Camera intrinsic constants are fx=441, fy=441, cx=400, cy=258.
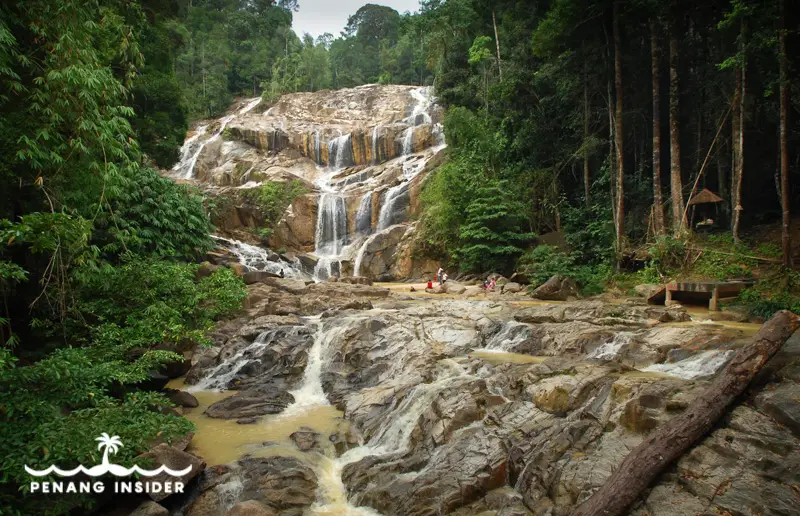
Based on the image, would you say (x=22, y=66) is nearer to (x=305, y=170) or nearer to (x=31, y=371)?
(x=31, y=371)

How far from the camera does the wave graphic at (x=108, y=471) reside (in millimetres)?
3777

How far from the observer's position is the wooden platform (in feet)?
37.7

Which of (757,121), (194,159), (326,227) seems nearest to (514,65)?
(757,121)

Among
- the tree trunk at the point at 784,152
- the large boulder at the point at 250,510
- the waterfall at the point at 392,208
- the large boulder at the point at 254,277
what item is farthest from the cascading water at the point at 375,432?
the waterfall at the point at 392,208

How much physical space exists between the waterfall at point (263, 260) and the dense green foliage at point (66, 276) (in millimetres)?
13270

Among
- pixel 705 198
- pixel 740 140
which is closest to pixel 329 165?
pixel 705 198

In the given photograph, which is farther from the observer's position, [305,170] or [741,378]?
[305,170]

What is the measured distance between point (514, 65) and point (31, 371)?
2067 cm

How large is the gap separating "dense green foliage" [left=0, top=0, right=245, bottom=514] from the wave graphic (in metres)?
0.09

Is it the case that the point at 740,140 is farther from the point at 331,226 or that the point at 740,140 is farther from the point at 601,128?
the point at 331,226

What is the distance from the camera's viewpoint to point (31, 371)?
420 centimetres

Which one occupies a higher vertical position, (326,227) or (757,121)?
(757,121)

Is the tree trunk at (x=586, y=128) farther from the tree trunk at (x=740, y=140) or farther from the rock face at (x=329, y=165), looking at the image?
the rock face at (x=329, y=165)

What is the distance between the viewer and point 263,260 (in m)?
22.0
